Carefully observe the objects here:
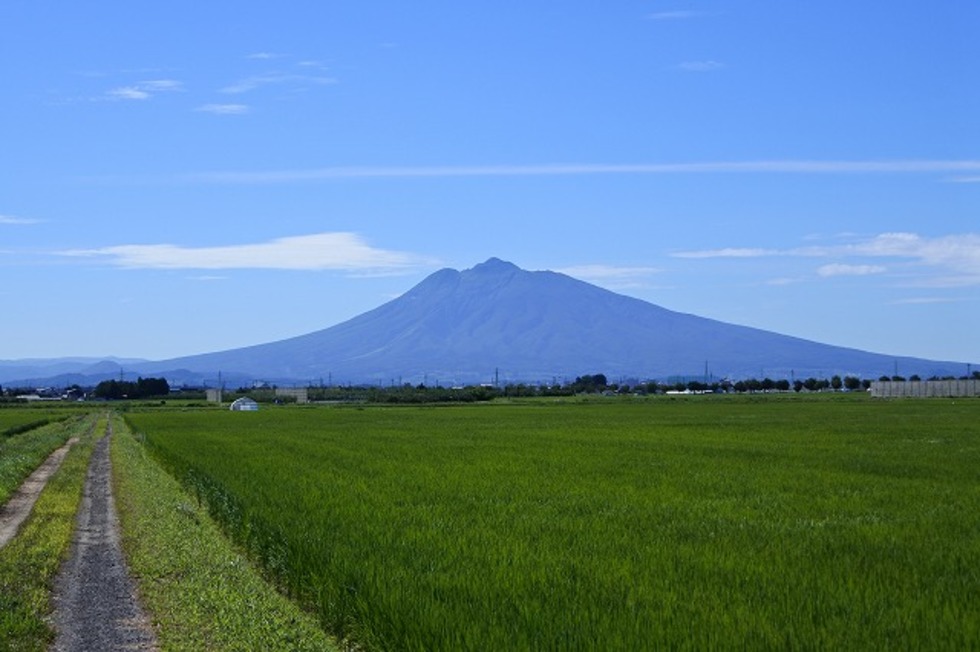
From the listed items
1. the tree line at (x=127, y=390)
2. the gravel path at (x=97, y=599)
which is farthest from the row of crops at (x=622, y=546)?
Answer: the tree line at (x=127, y=390)

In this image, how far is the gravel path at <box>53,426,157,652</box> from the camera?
9.53 m

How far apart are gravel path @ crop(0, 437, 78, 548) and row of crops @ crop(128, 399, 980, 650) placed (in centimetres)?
280

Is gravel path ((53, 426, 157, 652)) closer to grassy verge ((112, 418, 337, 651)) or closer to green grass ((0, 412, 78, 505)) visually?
grassy verge ((112, 418, 337, 651))

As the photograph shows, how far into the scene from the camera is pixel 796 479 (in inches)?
716

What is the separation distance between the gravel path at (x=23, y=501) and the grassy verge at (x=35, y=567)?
0.15 meters

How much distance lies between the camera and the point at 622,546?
11086 millimetres

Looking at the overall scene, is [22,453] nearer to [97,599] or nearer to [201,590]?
[97,599]

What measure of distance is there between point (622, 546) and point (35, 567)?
6.50 m

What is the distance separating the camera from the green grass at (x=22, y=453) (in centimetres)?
2409

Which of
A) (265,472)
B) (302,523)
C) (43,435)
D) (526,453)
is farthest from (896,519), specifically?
(43,435)

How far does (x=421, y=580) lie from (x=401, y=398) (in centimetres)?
10635

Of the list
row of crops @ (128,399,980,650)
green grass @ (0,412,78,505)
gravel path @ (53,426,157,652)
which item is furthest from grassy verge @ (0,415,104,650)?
row of crops @ (128,399,980,650)

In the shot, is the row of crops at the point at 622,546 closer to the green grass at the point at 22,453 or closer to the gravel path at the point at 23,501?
the gravel path at the point at 23,501

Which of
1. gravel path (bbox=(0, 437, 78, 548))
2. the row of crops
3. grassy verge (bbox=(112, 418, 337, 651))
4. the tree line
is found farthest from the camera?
the tree line
